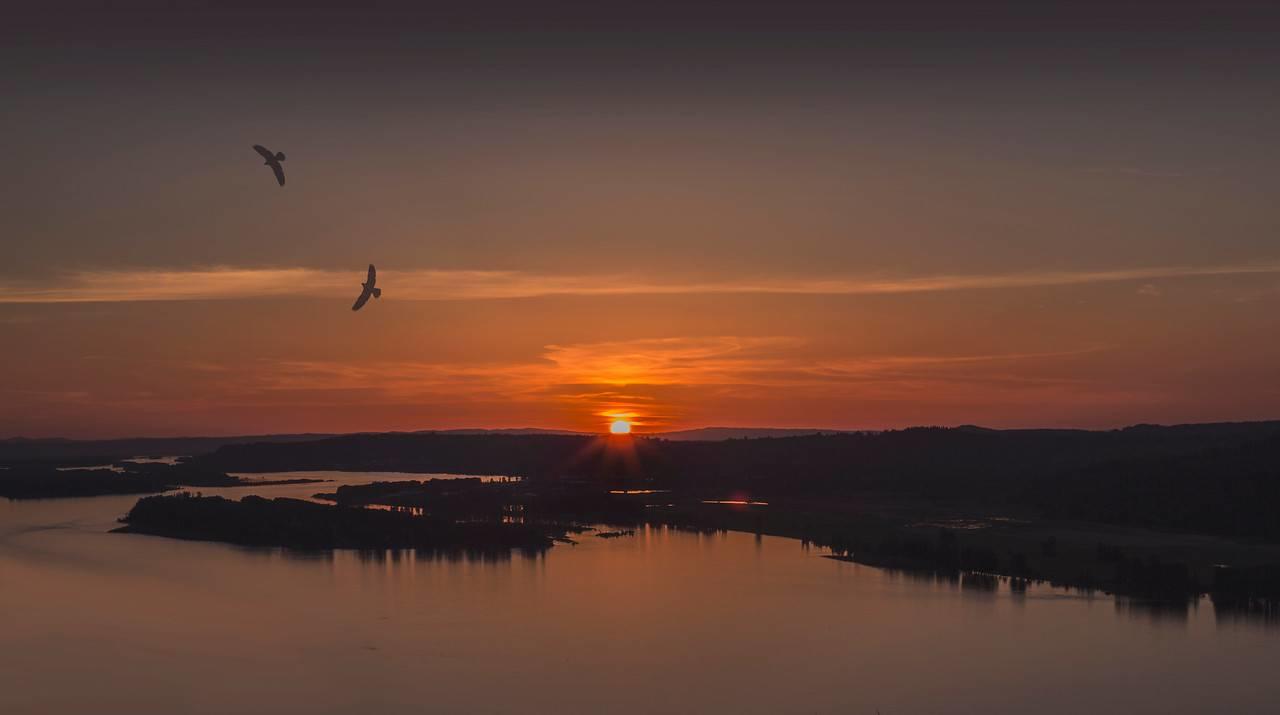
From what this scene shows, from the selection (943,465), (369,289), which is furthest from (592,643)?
(943,465)

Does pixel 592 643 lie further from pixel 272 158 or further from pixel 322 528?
pixel 322 528

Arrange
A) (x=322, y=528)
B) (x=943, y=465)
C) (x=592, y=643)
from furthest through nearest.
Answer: (x=943, y=465) < (x=322, y=528) < (x=592, y=643)

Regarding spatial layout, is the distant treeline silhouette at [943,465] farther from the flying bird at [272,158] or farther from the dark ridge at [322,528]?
the flying bird at [272,158]

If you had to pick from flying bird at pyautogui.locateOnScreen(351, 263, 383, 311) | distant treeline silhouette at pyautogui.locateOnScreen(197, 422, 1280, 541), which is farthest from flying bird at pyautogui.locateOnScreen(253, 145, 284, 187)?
distant treeline silhouette at pyautogui.locateOnScreen(197, 422, 1280, 541)

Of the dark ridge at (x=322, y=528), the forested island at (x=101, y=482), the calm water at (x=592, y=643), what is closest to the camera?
the calm water at (x=592, y=643)

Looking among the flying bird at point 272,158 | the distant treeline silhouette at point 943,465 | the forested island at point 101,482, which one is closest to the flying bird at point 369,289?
the flying bird at point 272,158
